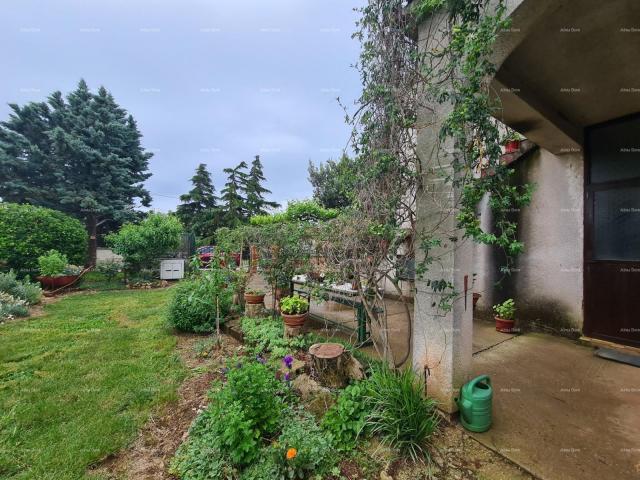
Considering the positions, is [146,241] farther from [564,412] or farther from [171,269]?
[564,412]

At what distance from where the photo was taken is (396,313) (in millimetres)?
4848

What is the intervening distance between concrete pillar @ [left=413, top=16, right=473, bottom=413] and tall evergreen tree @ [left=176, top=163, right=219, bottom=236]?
17.3 meters

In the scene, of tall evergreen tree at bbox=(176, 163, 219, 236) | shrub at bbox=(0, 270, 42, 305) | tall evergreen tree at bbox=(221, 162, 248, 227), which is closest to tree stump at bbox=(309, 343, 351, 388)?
shrub at bbox=(0, 270, 42, 305)

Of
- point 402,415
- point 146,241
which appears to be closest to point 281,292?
point 402,415

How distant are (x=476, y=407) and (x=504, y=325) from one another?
274cm

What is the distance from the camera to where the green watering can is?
74.5 inches

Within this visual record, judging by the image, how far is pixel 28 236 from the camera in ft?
24.1

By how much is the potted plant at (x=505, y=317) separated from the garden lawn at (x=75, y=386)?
4.58 m

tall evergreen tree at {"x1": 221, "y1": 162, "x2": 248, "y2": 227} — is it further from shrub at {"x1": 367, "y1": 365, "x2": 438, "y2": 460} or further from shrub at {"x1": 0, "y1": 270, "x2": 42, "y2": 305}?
shrub at {"x1": 367, "y1": 365, "x2": 438, "y2": 460}

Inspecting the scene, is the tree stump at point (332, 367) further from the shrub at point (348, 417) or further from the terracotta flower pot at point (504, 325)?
the terracotta flower pot at point (504, 325)

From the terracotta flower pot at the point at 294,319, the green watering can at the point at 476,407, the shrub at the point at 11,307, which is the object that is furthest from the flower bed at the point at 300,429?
the shrub at the point at 11,307

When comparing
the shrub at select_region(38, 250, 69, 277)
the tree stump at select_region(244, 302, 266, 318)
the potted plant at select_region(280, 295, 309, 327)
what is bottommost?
the tree stump at select_region(244, 302, 266, 318)

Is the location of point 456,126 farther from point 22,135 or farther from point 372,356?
point 22,135

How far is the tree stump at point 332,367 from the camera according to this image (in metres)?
2.36
